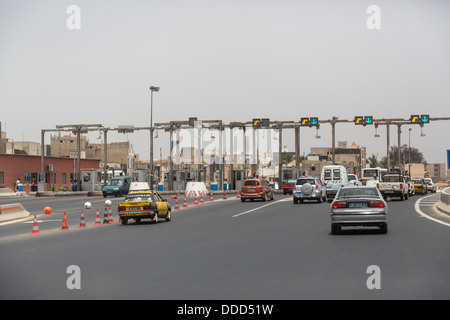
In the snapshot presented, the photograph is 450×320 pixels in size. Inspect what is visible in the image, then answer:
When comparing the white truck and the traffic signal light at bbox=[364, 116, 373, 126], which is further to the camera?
the traffic signal light at bbox=[364, 116, 373, 126]

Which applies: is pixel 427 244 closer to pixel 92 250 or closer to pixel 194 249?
pixel 194 249

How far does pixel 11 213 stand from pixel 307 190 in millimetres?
19821

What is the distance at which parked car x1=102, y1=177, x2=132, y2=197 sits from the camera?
6431cm

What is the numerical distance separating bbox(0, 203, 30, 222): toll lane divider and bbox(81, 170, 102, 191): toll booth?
45505 millimetres

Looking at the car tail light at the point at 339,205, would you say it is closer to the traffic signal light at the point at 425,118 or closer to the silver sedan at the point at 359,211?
the silver sedan at the point at 359,211

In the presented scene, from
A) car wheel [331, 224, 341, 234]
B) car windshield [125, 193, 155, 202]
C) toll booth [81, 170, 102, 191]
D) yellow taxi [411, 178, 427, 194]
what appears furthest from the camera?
toll booth [81, 170, 102, 191]

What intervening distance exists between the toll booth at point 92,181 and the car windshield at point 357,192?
6110cm

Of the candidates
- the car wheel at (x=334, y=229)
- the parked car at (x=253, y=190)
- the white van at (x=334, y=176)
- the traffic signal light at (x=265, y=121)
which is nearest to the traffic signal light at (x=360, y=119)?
the traffic signal light at (x=265, y=121)

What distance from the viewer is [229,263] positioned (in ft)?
46.9

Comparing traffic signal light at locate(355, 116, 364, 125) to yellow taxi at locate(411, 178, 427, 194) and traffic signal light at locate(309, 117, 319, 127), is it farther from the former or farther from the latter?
yellow taxi at locate(411, 178, 427, 194)

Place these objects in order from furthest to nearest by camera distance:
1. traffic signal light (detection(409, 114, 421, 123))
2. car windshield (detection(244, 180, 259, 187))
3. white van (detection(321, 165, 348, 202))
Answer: traffic signal light (detection(409, 114, 421, 123)) < white van (detection(321, 165, 348, 202)) < car windshield (detection(244, 180, 259, 187))

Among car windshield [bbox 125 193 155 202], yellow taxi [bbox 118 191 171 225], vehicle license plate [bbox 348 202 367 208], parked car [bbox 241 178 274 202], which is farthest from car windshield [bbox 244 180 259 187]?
vehicle license plate [bbox 348 202 367 208]

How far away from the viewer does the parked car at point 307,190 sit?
45.4 m
